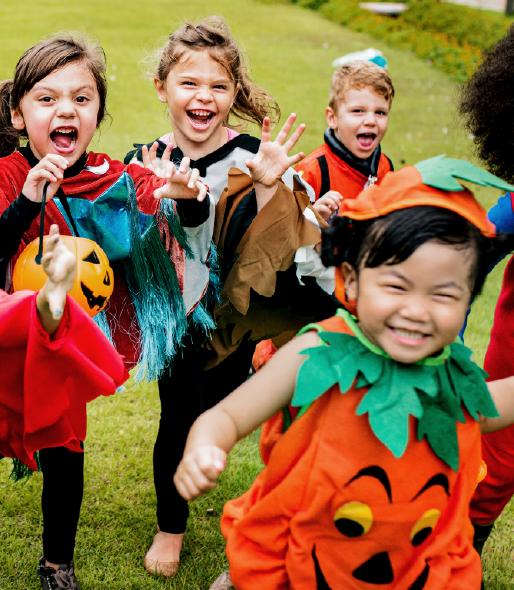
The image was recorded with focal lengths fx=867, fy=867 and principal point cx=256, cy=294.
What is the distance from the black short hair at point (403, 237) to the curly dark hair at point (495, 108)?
0.99 metres

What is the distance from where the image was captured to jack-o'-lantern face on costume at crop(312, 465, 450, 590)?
6.13 ft

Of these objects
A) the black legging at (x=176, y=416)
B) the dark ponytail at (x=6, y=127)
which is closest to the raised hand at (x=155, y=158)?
the dark ponytail at (x=6, y=127)

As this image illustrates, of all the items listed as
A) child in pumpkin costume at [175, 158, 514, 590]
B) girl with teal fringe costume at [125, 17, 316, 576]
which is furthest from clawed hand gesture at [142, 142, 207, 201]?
child in pumpkin costume at [175, 158, 514, 590]

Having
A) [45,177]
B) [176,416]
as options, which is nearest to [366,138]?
[176,416]

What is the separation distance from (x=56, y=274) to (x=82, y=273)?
1.32 feet

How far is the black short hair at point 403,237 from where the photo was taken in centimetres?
178

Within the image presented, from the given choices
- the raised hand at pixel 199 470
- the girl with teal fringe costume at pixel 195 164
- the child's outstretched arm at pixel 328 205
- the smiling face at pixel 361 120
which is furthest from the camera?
the smiling face at pixel 361 120

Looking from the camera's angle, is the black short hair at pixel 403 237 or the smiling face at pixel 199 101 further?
the smiling face at pixel 199 101

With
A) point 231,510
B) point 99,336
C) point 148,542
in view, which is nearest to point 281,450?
point 231,510

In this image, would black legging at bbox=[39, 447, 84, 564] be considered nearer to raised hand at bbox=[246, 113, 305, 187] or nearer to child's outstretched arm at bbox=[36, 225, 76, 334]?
child's outstretched arm at bbox=[36, 225, 76, 334]

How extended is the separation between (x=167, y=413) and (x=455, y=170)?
58.3 inches

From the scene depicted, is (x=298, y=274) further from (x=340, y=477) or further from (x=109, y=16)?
(x=109, y=16)

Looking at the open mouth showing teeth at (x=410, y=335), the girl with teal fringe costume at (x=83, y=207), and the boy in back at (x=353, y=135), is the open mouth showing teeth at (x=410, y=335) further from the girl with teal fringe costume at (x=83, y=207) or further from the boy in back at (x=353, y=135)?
the boy in back at (x=353, y=135)

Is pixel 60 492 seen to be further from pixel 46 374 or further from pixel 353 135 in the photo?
pixel 353 135
